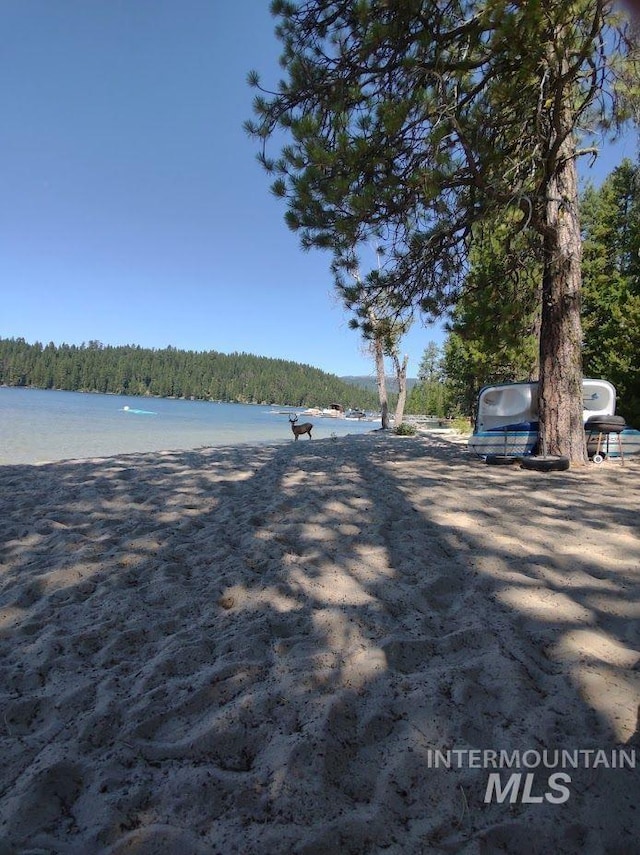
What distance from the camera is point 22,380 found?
381 ft

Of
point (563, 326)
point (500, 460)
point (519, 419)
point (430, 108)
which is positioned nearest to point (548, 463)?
point (500, 460)

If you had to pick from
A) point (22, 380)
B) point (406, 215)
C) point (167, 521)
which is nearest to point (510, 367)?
point (406, 215)

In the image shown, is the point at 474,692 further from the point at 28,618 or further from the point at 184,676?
the point at 28,618

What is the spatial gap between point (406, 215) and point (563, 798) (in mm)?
5864

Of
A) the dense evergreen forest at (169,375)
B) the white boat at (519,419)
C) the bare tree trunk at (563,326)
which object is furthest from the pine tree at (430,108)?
the dense evergreen forest at (169,375)

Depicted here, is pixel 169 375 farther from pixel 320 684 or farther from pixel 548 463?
pixel 320 684

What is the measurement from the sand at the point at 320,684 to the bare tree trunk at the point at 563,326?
10.5ft

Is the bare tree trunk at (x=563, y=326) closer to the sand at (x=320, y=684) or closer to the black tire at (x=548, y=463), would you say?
the black tire at (x=548, y=463)

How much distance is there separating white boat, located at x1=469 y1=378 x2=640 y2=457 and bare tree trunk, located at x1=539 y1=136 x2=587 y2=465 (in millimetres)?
547

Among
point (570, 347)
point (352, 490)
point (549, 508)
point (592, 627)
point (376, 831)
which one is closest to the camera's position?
point (376, 831)

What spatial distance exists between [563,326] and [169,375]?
13348cm

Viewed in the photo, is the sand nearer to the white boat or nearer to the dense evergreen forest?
the white boat

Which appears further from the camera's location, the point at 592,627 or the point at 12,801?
the point at 592,627

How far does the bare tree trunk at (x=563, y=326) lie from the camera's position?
7.08m
